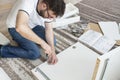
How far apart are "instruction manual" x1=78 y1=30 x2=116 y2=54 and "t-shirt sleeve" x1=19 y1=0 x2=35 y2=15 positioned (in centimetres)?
65

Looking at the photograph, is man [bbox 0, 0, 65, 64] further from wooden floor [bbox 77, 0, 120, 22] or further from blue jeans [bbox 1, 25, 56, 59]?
wooden floor [bbox 77, 0, 120, 22]

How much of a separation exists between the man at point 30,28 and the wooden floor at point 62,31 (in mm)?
68

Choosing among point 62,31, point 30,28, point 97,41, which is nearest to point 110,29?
point 97,41

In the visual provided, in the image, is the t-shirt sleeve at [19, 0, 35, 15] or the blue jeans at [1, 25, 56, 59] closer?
the t-shirt sleeve at [19, 0, 35, 15]

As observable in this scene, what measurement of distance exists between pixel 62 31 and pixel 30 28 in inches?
21.4

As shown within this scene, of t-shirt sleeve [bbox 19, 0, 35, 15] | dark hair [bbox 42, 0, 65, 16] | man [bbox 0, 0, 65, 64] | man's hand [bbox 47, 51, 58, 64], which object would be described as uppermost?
dark hair [bbox 42, 0, 65, 16]

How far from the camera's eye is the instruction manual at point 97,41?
5.38 ft

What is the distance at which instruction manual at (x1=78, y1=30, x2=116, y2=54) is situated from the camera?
5.38 ft

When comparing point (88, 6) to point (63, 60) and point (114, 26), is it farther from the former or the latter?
point (63, 60)

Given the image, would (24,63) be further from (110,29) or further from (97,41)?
(110,29)

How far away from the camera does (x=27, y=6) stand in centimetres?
121

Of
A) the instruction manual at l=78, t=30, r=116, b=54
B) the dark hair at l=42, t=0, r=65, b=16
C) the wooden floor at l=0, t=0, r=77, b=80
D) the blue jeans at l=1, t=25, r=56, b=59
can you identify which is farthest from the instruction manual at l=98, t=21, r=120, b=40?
the dark hair at l=42, t=0, r=65, b=16

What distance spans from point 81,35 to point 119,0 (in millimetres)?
1014

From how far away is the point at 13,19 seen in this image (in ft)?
4.69
